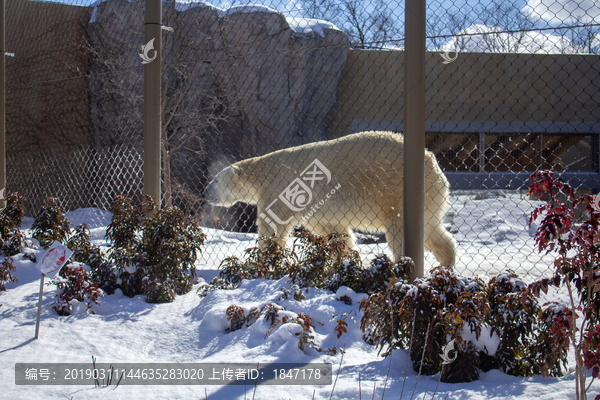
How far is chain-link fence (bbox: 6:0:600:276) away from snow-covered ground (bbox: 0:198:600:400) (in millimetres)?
1603

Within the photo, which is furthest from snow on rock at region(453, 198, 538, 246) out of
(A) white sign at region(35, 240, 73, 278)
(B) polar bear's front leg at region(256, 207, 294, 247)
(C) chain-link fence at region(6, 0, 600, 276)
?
(A) white sign at region(35, 240, 73, 278)

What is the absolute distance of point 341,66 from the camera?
12039 mm

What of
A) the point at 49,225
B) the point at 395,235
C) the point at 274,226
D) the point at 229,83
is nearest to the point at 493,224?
the point at 395,235

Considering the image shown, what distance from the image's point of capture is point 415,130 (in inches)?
96.3

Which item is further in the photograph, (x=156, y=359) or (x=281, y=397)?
(x=156, y=359)

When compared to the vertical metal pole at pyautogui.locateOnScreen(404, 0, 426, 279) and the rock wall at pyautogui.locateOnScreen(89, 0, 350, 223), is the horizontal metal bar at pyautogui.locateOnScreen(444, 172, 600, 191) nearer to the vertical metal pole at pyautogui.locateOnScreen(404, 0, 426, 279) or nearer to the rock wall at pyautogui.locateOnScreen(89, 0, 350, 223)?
the rock wall at pyautogui.locateOnScreen(89, 0, 350, 223)

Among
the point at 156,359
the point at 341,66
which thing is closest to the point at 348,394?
the point at 156,359

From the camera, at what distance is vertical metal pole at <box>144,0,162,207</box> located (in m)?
3.23

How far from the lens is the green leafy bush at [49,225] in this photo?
313 cm

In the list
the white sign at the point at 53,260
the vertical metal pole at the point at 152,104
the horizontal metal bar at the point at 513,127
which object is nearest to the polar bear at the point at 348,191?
the vertical metal pole at the point at 152,104

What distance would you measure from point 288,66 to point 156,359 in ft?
34.0

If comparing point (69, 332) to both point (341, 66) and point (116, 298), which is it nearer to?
point (116, 298)

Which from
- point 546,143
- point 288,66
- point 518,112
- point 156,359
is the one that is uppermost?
point 288,66

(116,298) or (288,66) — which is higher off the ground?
(288,66)
